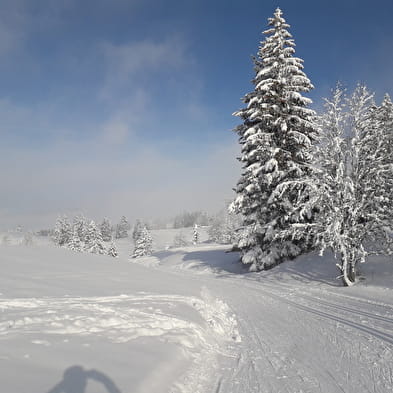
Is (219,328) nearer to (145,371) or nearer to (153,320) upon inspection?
(153,320)

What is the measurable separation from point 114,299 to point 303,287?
828cm

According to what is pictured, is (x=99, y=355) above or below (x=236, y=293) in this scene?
above

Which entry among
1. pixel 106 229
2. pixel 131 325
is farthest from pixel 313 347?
pixel 106 229

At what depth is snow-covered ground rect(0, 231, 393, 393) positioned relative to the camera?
3691 mm

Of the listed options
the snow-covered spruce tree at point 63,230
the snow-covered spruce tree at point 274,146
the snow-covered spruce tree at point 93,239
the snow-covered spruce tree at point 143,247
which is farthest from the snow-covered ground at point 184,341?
the snow-covered spruce tree at point 63,230

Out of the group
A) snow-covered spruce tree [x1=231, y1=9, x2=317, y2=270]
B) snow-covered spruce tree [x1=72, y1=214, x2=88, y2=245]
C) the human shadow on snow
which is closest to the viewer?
the human shadow on snow

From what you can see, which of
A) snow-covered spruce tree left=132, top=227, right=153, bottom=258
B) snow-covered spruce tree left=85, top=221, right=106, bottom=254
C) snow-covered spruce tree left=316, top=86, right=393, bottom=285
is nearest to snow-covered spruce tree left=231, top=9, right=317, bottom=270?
snow-covered spruce tree left=316, top=86, right=393, bottom=285

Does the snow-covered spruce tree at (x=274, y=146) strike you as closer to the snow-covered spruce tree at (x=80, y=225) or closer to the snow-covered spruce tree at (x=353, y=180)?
the snow-covered spruce tree at (x=353, y=180)

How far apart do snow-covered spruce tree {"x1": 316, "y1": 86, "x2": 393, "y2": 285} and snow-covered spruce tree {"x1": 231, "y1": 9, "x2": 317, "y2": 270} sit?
406cm

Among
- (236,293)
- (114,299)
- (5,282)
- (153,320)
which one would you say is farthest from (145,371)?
(236,293)

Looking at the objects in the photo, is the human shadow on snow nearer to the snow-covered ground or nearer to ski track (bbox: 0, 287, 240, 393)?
the snow-covered ground

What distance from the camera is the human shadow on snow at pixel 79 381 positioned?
10.4 feet

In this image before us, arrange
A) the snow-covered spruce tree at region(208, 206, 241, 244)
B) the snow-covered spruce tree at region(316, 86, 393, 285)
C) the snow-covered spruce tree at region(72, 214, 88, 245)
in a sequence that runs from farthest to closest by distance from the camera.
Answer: the snow-covered spruce tree at region(208, 206, 241, 244)
the snow-covered spruce tree at region(72, 214, 88, 245)
the snow-covered spruce tree at region(316, 86, 393, 285)

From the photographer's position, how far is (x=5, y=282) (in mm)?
9094
